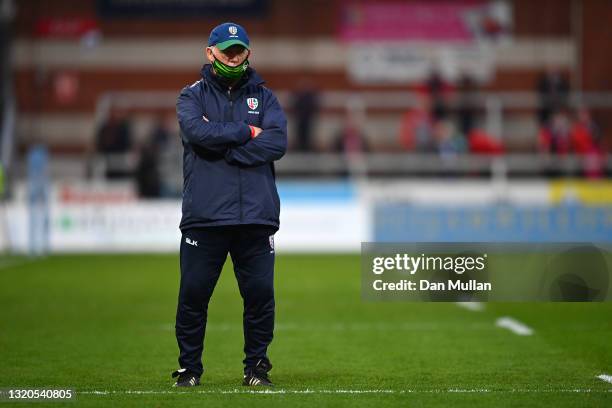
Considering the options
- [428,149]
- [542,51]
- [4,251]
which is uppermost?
[542,51]

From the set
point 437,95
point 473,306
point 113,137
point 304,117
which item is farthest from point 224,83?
point 437,95

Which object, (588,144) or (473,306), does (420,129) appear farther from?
(473,306)

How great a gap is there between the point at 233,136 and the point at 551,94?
2033 centimetres

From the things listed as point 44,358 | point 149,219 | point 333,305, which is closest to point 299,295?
point 333,305

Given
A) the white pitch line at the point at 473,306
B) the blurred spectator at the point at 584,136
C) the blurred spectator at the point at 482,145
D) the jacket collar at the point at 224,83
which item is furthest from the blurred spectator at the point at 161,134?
the jacket collar at the point at 224,83

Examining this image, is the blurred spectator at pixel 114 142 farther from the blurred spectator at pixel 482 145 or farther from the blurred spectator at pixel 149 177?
the blurred spectator at pixel 482 145

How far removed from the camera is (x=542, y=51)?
3150 cm

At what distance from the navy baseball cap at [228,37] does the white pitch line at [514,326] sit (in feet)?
16.0

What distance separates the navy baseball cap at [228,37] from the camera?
7.71 meters

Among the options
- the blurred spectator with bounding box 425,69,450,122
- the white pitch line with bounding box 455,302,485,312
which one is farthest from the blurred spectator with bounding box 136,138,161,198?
the white pitch line with bounding box 455,302,485,312

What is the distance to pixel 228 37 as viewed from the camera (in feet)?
25.3

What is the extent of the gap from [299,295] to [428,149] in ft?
35.9

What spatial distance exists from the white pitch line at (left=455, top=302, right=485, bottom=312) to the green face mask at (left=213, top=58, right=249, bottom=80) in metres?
6.70

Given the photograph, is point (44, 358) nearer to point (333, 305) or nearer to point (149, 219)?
point (333, 305)
